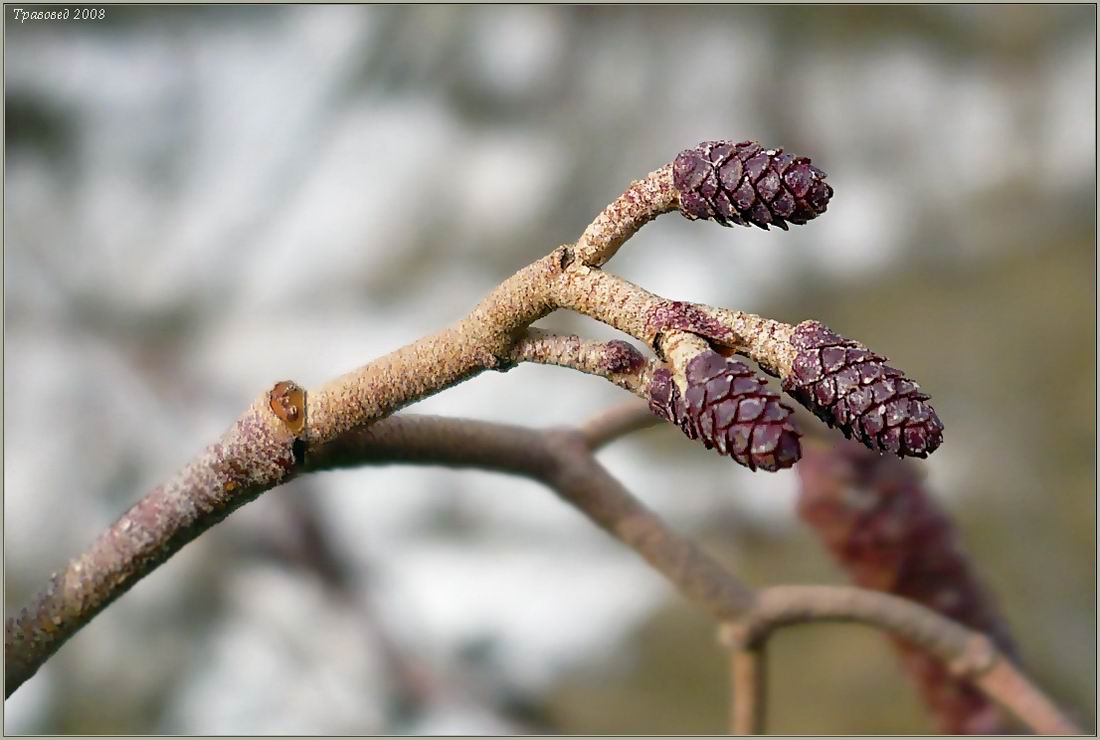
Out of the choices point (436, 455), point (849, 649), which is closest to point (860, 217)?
point (849, 649)

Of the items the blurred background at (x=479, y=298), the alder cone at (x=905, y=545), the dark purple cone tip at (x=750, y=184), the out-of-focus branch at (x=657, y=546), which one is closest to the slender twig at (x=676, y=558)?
the out-of-focus branch at (x=657, y=546)

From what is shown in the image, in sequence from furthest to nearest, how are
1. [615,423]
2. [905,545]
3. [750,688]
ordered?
[905,545] < [750,688] < [615,423]

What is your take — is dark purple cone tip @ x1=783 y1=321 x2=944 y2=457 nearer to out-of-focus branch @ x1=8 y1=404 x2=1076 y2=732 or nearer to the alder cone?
out-of-focus branch @ x1=8 y1=404 x2=1076 y2=732

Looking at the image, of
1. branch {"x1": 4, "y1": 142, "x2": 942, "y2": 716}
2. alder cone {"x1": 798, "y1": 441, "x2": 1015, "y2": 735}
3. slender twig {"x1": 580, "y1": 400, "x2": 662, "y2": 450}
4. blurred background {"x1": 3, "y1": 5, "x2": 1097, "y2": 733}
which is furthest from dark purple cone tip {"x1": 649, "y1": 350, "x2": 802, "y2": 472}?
blurred background {"x1": 3, "y1": 5, "x2": 1097, "y2": 733}

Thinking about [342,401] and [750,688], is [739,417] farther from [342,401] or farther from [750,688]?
[750,688]

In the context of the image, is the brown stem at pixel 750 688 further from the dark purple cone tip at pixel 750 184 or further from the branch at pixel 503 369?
the dark purple cone tip at pixel 750 184

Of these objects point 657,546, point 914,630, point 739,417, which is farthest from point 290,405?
point 914,630
